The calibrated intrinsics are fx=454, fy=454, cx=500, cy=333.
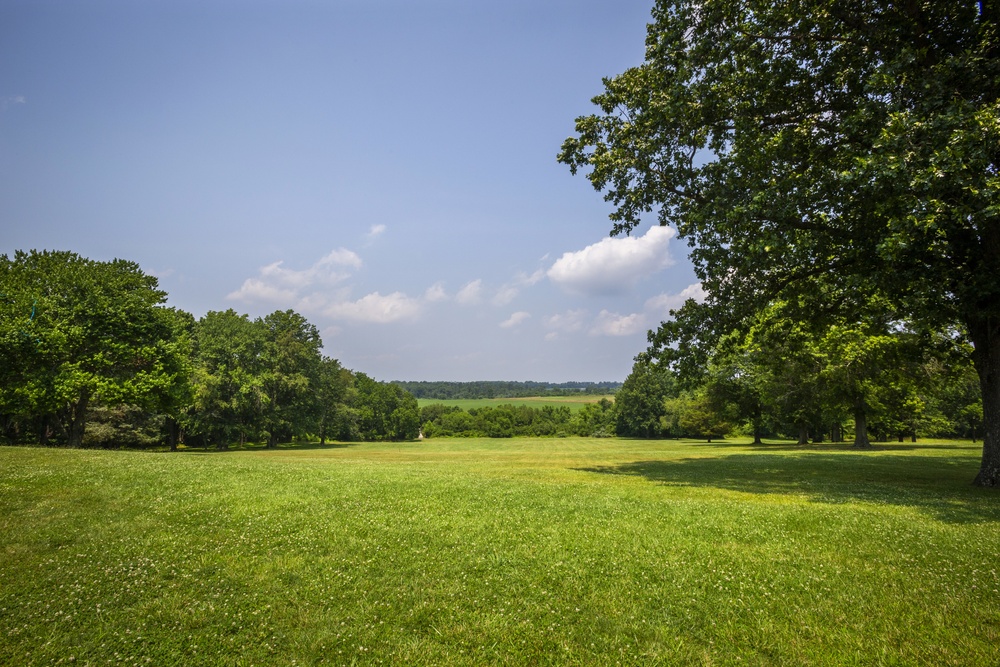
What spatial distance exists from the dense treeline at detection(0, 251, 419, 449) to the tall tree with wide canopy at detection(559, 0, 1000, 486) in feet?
137

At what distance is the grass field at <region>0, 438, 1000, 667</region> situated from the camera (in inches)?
243

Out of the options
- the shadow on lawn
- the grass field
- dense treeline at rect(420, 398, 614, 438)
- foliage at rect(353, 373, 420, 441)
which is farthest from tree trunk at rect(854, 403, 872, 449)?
foliage at rect(353, 373, 420, 441)

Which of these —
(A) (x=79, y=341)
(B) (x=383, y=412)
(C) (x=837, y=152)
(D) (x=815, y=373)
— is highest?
(C) (x=837, y=152)

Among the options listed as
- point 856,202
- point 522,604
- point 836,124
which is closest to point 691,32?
point 836,124

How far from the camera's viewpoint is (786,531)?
11.0 metres

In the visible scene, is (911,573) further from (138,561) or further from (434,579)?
(138,561)

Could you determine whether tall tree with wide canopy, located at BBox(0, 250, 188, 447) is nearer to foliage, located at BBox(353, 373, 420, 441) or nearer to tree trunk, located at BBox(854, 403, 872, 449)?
foliage, located at BBox(353, 373, 420, 441)

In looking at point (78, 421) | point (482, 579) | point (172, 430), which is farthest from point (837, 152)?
point (172, 430)

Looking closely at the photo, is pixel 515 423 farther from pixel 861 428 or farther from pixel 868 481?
pixel 868 481

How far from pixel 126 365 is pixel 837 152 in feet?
174

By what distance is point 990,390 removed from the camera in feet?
58.5

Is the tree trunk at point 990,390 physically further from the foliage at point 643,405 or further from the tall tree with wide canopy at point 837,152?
the foliage at point 643,405

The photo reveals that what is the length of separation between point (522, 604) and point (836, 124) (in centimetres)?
2108

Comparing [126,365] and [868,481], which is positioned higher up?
[126,365]
